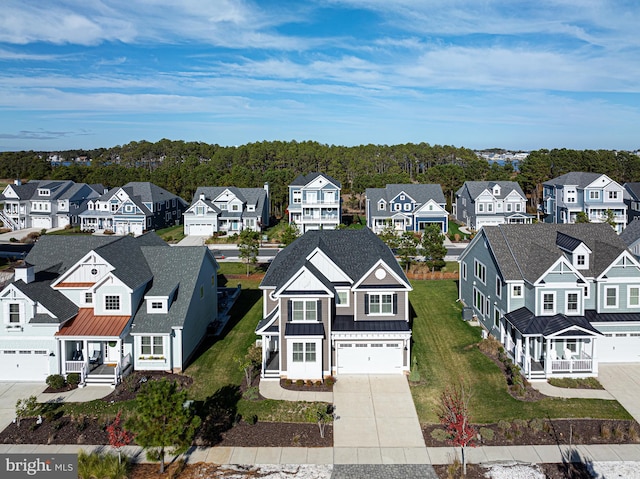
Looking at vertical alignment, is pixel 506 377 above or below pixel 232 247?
below

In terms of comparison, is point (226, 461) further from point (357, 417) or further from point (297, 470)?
point (357, 417)

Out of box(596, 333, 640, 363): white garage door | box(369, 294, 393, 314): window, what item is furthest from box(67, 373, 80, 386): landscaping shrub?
box(596, 333, 640, 363): white garage door

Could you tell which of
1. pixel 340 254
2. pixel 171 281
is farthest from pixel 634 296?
pixel 171 281

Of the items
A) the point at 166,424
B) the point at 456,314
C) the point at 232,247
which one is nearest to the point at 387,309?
the point at 456,314

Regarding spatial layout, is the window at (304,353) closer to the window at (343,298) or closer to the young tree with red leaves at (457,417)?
the window at (343,298)

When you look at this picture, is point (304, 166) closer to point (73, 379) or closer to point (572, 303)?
point (572, 303)

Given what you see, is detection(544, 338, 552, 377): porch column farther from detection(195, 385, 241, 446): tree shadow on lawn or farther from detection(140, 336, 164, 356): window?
detection(140, 336, 164, 356): window
